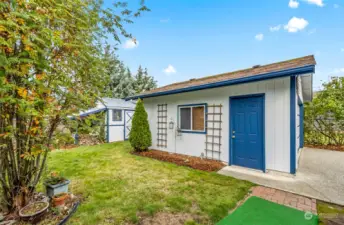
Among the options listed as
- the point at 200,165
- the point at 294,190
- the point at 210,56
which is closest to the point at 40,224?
the point at 200,165

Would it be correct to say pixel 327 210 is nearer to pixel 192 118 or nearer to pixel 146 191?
pixel 146 191

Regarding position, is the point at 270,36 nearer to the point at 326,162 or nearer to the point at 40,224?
the point at 326,162

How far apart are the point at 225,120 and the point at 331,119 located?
268 inches

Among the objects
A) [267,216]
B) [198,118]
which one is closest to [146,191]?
[267,216]

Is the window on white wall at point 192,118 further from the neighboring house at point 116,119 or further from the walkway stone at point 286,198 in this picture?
the neighboring house at point 116,119

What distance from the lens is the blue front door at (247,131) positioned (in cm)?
442

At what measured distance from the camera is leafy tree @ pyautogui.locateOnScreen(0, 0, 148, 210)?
1730 mm

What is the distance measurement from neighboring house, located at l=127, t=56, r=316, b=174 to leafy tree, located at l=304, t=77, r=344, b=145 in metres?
2.30

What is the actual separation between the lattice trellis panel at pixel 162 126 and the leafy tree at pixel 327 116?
24.7 feet

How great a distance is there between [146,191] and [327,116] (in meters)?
9.66

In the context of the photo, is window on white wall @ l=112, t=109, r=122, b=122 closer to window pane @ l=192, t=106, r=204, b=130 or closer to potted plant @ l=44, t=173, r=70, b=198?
window pane @ l=192, t=106, r=204, b=130

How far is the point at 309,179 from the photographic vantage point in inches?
152

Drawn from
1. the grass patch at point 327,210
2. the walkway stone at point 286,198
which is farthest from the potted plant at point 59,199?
the grass patch at point 327,210

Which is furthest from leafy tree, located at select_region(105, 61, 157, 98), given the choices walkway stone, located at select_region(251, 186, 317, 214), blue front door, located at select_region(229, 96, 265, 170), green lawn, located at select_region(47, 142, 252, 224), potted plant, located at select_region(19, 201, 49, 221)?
walkway stone, located at select_region(251, 186, 317, 214)
